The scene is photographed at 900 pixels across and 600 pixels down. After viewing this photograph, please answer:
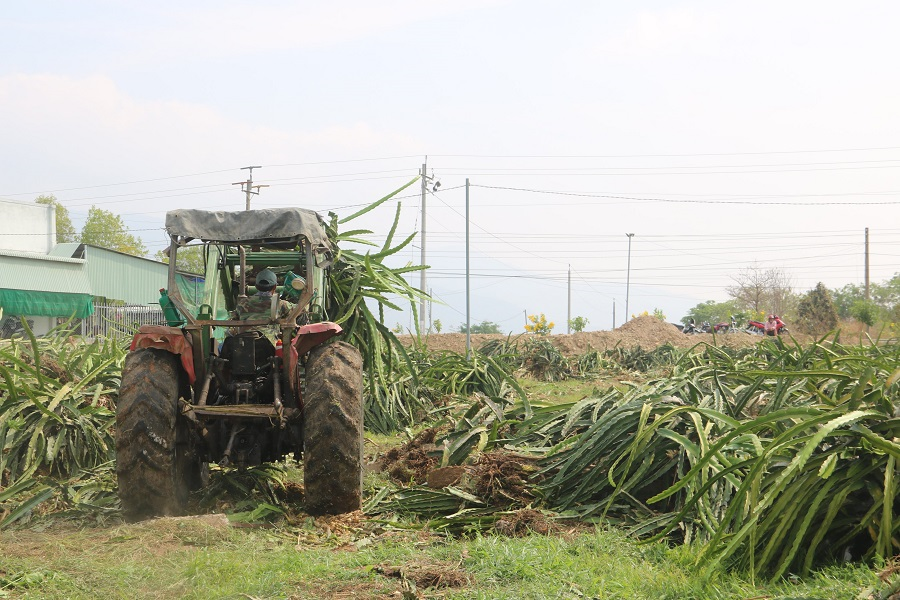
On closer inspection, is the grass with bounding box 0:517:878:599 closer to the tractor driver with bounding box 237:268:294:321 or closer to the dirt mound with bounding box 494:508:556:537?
the dirt mound with bounding box 494:508:556:537

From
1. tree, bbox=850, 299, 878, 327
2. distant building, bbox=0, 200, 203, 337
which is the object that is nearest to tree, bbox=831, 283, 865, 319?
tree, bbox=850, 299, 878, 327

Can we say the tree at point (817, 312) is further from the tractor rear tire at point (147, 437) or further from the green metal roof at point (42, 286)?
the tractor rear tire at point (147, 437)

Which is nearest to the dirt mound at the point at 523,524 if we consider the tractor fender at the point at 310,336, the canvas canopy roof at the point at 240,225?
the tractor fender at the point at 310,336

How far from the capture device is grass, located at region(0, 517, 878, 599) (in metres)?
3.94

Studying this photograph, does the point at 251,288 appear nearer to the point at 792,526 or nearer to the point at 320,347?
the point at 320,347

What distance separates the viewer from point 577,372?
1812 centimetres

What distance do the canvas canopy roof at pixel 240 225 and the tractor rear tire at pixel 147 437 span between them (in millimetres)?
926

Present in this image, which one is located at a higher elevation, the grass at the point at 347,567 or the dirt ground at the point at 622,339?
the grass at the point at 347,567

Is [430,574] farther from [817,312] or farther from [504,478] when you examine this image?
[817,312]

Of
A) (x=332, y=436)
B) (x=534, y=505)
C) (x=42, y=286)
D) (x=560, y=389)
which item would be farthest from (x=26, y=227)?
(x=534, y=505)

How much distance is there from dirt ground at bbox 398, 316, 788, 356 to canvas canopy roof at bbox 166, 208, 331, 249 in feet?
56.7

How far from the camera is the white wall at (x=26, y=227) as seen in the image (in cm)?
4353

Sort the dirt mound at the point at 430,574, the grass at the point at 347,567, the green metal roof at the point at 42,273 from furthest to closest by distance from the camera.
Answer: the green metal roof at the point at 42,273 → the dirt mound at the point at 430,574 → the grass at the point at 347,567

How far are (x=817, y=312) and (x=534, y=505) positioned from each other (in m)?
37.0
